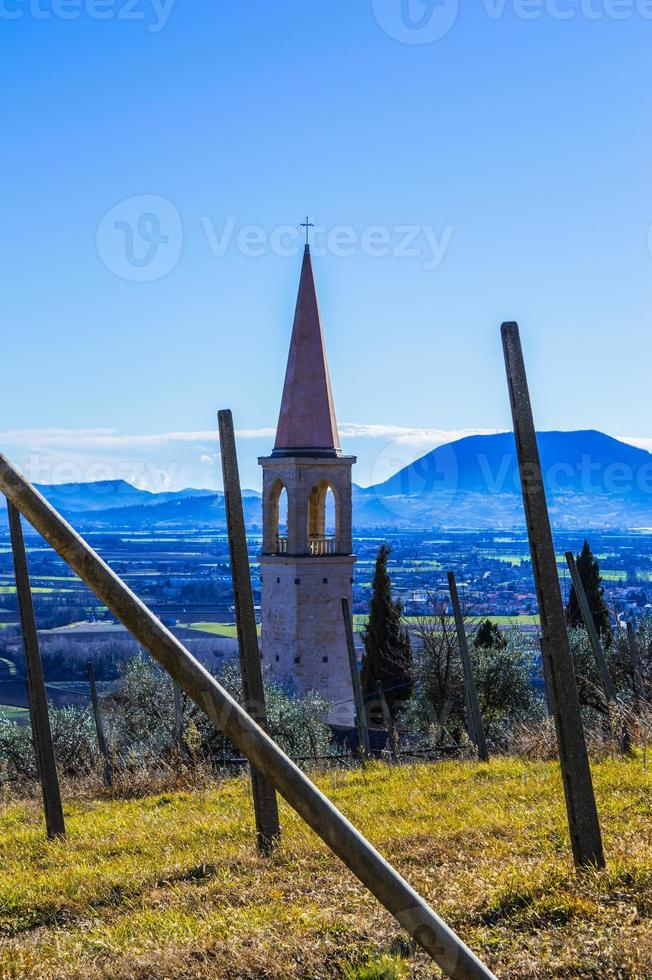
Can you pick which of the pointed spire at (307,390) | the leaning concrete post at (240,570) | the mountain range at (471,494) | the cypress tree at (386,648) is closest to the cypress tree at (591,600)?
the cypress tree at (386,648)

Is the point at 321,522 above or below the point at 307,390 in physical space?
below

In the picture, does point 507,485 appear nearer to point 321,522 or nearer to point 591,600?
point 321,522

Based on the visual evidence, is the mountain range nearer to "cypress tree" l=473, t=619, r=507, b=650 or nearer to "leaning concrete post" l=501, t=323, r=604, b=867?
"cypress tree" l=473, t=619, r=507, b=650

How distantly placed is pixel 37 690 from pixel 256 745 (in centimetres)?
508

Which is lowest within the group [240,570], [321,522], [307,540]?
[240,570]

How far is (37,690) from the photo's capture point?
26.5 feet

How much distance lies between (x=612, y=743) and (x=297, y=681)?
94.5ft

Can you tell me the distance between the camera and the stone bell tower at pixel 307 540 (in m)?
38.3

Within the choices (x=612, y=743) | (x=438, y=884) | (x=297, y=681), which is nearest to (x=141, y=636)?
(x=438, y=884)

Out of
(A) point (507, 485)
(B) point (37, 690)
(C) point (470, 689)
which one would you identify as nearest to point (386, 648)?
(C) point (470, 689)

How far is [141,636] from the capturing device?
3.60 metres

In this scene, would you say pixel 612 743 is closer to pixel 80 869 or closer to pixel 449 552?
pixel 80 869

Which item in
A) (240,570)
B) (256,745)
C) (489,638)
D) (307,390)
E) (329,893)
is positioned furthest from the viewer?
(307,390)

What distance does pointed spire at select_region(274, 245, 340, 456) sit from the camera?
127 feet
